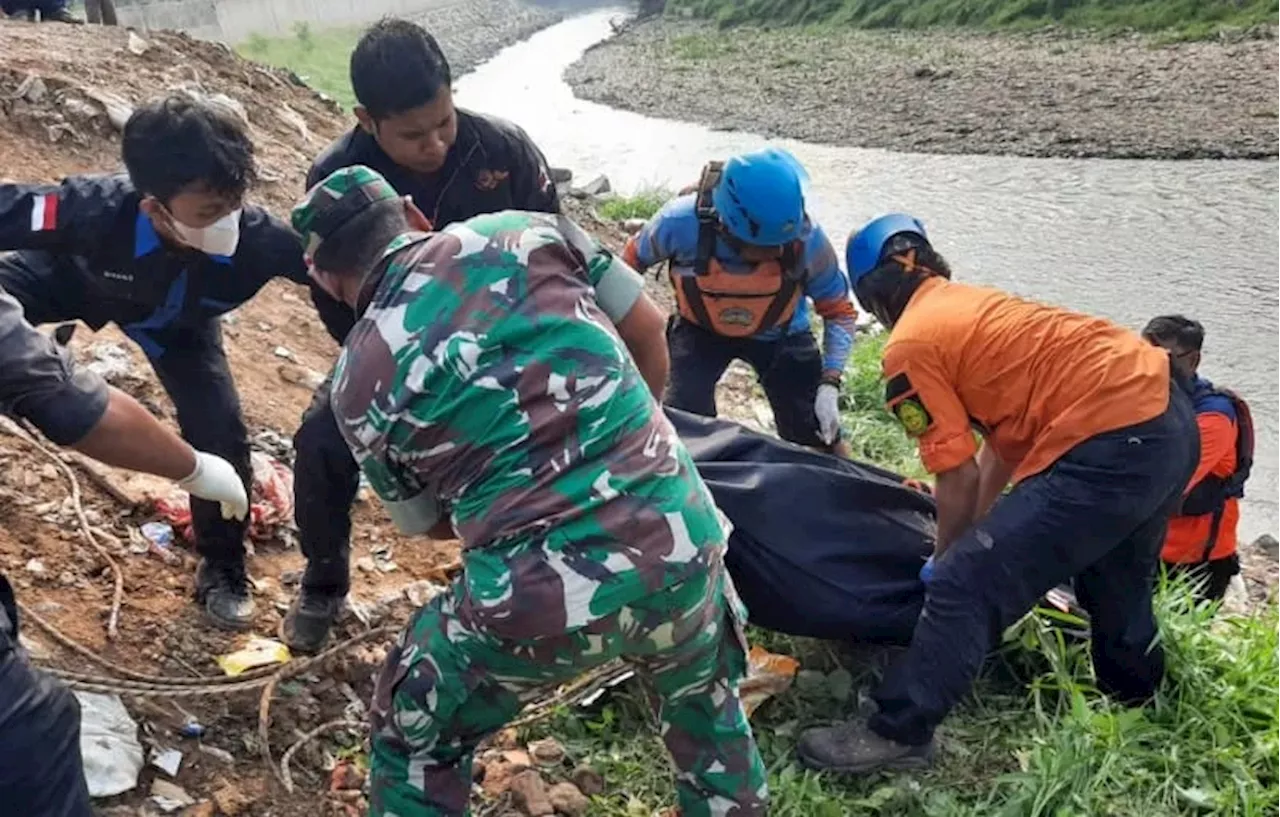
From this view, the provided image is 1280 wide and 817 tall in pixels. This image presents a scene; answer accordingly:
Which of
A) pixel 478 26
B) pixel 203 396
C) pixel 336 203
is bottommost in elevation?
pixel 478 26

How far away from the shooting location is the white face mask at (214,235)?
289 cm

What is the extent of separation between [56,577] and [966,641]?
2325 millimetres

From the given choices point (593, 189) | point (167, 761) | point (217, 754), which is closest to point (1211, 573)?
point (217, 754)

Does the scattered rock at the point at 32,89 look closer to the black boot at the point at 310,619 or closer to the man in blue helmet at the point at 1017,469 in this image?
the black boot at the point at 310,619

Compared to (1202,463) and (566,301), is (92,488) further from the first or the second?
(1202,463)

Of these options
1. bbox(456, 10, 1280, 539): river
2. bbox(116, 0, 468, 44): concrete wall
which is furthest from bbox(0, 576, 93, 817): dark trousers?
bbox(116, 0, 468, 44): concrete wall

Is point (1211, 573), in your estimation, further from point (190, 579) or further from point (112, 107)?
point (112, 107)

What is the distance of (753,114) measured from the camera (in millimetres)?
19344

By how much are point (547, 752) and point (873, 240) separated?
5.24ft

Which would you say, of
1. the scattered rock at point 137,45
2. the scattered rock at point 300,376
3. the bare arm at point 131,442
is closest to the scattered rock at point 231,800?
the bare arm at point 131,442

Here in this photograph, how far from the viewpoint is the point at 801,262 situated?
173 inches

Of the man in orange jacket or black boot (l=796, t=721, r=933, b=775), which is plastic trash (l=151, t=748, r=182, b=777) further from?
the man in orange jacket

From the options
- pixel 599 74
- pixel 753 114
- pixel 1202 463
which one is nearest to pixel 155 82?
pixel 1202 463

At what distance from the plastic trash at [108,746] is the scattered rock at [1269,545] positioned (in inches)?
200
